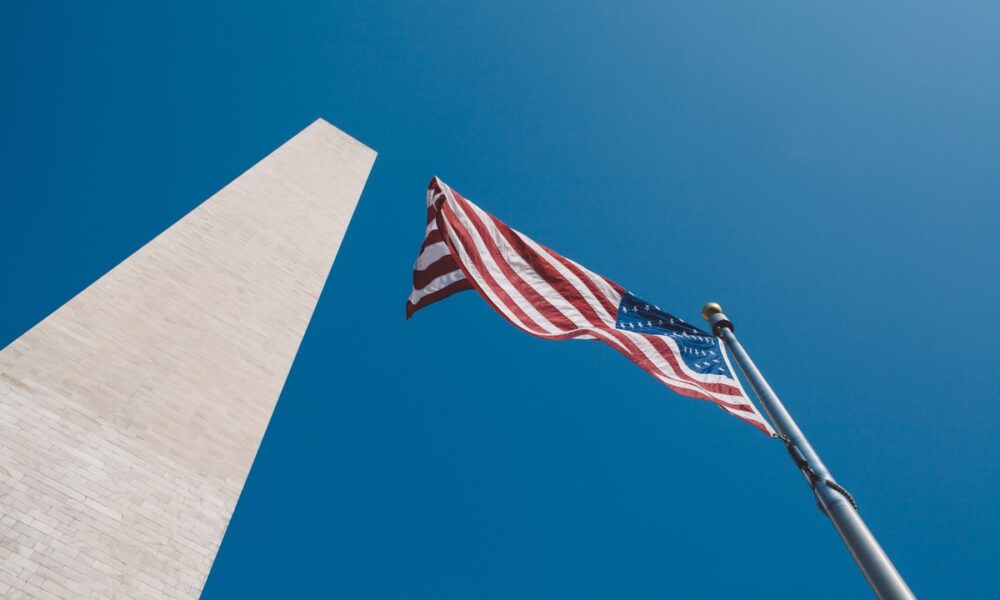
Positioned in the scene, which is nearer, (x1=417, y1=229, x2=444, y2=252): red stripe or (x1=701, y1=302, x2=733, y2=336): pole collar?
(x1=701, y1=302, x2=733, y2=336): pole collar

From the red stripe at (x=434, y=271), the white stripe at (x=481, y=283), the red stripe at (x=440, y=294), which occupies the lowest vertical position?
the white stripe at (x=481, y=283)

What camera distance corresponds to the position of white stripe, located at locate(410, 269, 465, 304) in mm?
7969

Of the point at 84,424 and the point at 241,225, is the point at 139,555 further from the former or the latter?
the point at 241,225

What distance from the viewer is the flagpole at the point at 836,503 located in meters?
4.04

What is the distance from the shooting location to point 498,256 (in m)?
7.93

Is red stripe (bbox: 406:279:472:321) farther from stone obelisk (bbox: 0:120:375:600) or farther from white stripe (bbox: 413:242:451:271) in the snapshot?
stone obelisk (bbox: 0:120:375:600)

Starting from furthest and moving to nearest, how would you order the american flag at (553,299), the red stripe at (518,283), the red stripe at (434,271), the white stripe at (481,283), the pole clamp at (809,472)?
the red stripe at (434,271), the red stripe at (518,283), the white stripe at (481,283), the american flag at (553,299), the pole clamp at (809,472)

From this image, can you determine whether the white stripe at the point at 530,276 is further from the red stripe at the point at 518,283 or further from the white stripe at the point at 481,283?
the white stripe at the point at 481,283

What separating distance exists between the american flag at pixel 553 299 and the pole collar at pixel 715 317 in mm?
215

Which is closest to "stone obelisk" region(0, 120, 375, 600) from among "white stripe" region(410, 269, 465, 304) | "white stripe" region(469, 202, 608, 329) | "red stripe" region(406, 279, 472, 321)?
"red stripe" region(406, 279, 472, 321)

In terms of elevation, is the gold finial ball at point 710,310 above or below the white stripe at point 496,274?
below

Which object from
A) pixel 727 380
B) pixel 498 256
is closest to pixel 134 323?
pixel 498 256

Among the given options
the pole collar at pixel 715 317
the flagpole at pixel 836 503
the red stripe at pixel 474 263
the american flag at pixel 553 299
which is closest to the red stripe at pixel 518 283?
the american flag at pixel 553 299

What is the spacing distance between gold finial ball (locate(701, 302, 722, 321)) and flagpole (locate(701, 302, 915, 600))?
0.59 meters
